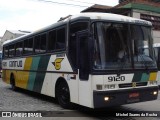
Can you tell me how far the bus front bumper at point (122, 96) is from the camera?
880 centimetres

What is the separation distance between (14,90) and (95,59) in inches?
391

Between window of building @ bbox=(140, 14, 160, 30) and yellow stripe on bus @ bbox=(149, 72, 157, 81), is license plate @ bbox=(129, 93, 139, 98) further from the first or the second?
window of building @ bbox=(140, 14, 160, 30)

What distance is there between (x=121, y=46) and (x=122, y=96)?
1.44 meters

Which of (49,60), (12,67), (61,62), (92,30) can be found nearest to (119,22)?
(92,30)

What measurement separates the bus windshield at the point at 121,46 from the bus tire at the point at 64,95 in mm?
2283

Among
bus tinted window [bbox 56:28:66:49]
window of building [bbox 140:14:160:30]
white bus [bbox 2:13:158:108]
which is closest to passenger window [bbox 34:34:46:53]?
white bus [bbox 2:13:158:108]

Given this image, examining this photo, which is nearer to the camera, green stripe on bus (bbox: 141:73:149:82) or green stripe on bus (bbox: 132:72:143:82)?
green stripe on bus (bbox: 132:72:143:82)

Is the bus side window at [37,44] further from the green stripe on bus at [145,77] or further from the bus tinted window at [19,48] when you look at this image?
the green stripe on bus at [145,77]

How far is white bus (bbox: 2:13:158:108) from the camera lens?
8945 mm

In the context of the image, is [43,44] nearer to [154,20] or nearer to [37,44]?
[37,44]

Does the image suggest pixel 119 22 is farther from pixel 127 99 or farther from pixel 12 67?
pixel 12 67

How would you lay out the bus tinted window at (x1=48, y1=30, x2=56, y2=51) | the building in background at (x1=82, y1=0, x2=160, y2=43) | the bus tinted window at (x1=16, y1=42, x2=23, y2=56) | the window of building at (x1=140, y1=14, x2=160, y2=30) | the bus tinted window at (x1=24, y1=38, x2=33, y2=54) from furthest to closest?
1. the window of building at (x1=140, y1=14, x2=160, y2=30)
2. the building in background at (x1=82, y1=0, x2=160, y2=43)
3. the bus tinted window at (x1=16, y1=42, x2=23, y2=56)
4. the bus tinted window at (x1=24, y1=38, x2=33, y2=54)
5. the bus tinted window at (x1=48, y1=30, x2=56, y2=51)

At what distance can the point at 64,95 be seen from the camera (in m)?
11.0

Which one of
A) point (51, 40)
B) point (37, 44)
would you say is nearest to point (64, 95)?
point (51, 40)
